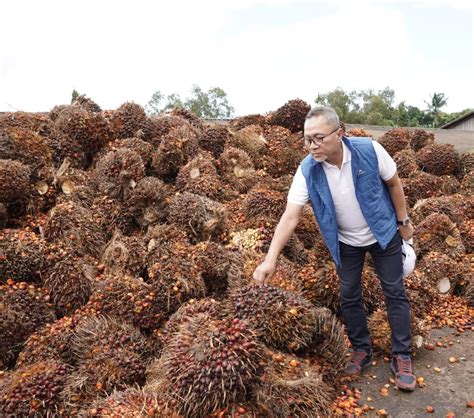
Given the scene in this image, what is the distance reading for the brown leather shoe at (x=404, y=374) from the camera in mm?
3712

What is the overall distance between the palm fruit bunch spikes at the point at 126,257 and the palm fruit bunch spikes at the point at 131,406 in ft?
5.79

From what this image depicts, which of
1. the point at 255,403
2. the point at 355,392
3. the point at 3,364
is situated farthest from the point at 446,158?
the point at 3,364

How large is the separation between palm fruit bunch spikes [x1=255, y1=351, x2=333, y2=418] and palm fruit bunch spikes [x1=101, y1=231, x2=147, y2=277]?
2011 millimetres

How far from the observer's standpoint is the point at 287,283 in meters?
4.14

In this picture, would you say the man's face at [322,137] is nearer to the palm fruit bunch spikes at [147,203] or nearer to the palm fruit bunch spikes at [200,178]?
the palm fruit bunch spikes at [147,203]

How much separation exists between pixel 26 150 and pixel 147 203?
6.18 ft

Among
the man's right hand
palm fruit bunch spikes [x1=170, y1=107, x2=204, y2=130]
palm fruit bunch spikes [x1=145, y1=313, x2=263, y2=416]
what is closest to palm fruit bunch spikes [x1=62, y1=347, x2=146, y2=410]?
palm fruit bunch spikes [x1=145, y1=313, x2=263, y2=416]

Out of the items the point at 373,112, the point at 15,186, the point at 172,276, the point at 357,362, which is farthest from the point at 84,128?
the point at 373,112

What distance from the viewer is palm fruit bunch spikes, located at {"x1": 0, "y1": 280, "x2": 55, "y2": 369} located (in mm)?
4098

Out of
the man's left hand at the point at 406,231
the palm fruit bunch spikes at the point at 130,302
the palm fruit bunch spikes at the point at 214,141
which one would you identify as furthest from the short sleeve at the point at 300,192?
the palm fruit bunch spikes at the point at 214,141

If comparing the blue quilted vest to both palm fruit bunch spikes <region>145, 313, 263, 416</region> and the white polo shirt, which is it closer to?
the white polo shirt

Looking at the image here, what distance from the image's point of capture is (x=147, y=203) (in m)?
5.80

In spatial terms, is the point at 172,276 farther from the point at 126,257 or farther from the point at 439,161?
the point at 439,161

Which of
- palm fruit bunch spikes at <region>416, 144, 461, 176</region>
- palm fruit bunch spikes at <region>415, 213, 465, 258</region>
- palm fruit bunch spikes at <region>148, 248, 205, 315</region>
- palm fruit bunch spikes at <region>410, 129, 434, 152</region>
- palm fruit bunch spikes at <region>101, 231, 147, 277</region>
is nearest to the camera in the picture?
palm fruit bunch spikes at <region>148, 248, 205, 315</region>
